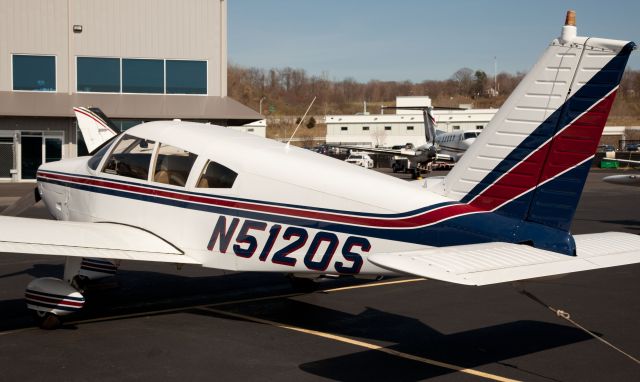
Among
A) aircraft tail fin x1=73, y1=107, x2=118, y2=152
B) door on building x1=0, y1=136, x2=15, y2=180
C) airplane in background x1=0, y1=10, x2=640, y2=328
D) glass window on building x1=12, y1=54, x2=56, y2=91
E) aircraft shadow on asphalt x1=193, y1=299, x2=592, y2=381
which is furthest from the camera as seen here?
door on building x1=0, y1=136, x2=15, y2=180

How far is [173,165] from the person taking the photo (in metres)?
8.62

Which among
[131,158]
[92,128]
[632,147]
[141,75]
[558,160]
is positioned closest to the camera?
[558,160]

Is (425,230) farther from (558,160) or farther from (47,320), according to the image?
(47,320)

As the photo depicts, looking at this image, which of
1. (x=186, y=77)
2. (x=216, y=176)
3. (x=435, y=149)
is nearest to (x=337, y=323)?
(x=216, y=176)

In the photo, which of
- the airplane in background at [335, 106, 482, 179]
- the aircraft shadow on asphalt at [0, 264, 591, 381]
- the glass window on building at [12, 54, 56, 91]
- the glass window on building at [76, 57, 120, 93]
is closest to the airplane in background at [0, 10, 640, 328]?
the aircraft shadow on asphalt at [0, 264, 591, 381]

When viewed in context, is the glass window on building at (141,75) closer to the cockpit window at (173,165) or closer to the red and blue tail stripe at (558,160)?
the cockpit window at (173,165)

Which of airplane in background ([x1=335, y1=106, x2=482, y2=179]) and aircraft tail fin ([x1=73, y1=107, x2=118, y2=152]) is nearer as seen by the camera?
aircraft tail fin ([x1=73, y1=107, x2=118, y2=152])

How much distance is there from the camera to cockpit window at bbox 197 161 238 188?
8078 millimetres

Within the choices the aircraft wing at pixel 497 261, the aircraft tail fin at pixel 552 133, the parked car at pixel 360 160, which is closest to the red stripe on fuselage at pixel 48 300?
the aircraft wing at pixel 497 261

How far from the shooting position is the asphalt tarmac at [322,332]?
6602 mm

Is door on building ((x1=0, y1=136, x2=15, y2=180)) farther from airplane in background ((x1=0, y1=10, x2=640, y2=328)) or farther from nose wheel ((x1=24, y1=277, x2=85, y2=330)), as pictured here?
nose wheel ((x1=24, y1=277, x2=85, y2=330))

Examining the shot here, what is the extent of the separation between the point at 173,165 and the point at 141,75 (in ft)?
87.9

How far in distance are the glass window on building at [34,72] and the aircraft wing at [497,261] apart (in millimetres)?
30939

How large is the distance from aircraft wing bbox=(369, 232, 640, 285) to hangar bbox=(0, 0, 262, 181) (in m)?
27.7
